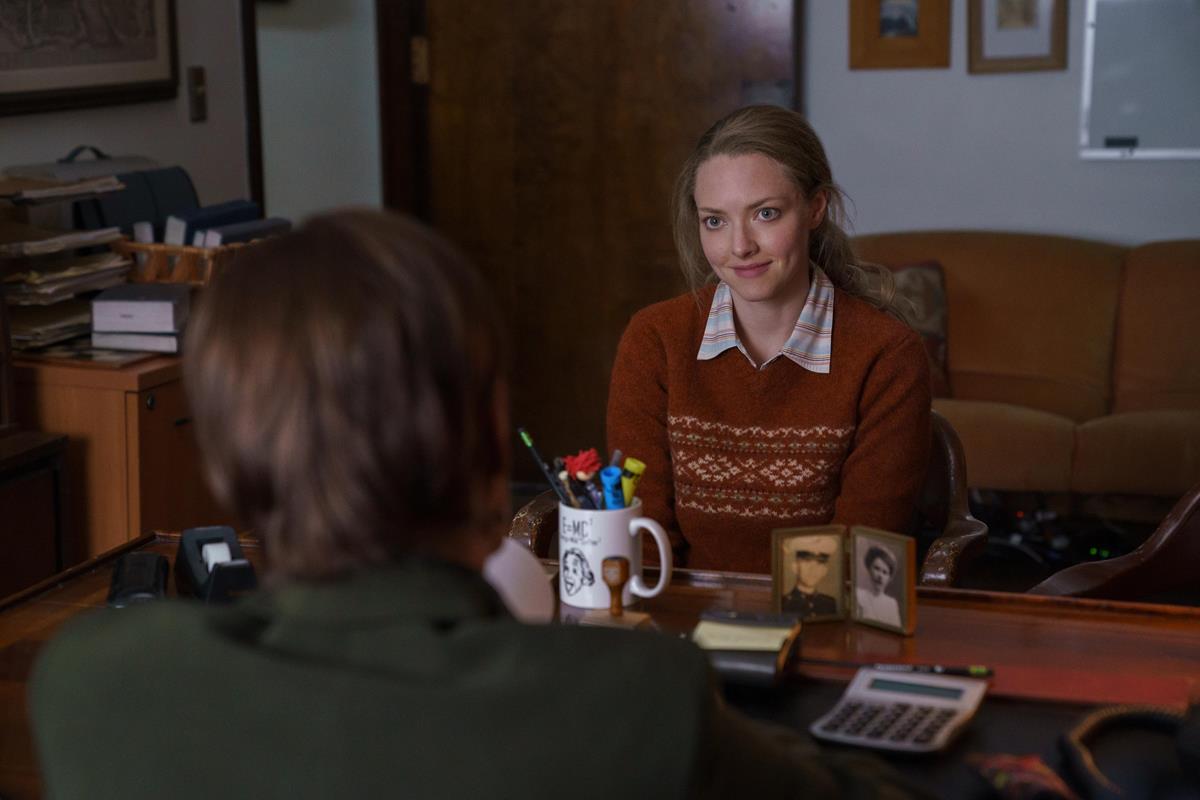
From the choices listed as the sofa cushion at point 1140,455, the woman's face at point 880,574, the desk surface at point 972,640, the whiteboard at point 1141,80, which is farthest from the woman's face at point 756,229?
the whiteboard at point 1141,80

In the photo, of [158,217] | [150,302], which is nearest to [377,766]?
[150,302]

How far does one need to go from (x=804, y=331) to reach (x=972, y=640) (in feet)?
2.30

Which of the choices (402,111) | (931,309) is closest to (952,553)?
(931,309)

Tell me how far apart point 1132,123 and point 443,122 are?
2.09 meters

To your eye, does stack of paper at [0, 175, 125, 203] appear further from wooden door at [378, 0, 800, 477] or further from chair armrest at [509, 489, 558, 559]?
wooden door at [378, 0, 800, 477]

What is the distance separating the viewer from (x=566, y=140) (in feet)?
15.2

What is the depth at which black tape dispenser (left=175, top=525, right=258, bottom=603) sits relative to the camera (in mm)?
1641

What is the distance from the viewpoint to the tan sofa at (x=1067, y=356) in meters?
3.85

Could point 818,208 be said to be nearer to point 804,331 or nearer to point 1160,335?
point 804,331

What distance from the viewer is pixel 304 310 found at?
832mm

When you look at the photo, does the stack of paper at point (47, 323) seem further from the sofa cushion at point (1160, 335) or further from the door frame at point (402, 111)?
the sofa cushion at point (1160, 335)

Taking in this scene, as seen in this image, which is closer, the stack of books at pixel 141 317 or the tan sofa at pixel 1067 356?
the stack of books at pixel 141 317

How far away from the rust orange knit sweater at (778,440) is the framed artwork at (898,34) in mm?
2468

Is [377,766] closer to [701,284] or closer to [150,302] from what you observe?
[701,284]
